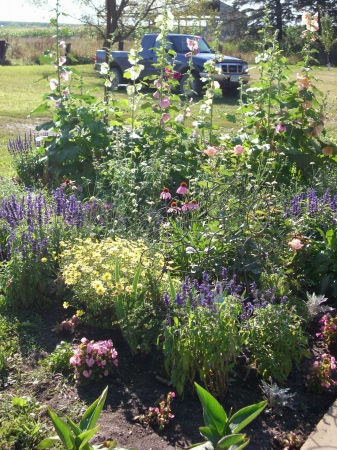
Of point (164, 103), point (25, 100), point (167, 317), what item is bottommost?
point (167, 317)

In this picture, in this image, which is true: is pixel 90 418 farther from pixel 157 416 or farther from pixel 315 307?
pixel 315 307

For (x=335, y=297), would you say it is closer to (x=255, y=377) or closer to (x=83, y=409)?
(x=255, y=377)

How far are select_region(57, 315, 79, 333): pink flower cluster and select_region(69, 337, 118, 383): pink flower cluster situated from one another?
0.43 metres

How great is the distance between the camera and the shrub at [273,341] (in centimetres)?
329

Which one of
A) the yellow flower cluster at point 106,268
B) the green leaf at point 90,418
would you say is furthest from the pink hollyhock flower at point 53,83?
the green leaf at point 90,418

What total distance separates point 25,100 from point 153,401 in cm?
1470

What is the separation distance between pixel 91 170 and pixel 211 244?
2.33m

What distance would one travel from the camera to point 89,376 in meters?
3.26

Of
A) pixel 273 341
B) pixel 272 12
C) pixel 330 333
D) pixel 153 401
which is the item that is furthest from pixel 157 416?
pixel 272 12

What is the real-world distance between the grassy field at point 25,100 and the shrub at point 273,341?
131 inches

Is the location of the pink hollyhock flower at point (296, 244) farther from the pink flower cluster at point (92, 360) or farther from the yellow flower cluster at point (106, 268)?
the pink flower cluster at point (92, 360)

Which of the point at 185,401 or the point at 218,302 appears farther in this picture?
the point at 218,302

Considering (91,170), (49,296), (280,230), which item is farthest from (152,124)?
(49,296)

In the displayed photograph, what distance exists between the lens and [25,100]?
54.5 feet
